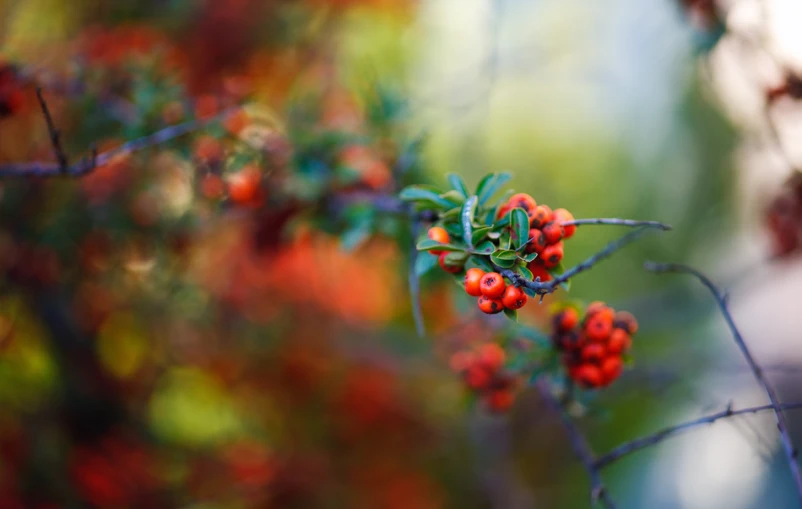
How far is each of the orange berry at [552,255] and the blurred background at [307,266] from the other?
629mm

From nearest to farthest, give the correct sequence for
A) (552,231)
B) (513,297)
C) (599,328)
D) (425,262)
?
(513,297), (552,231), (425,262), (599,328)

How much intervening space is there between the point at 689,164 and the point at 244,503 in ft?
17.9

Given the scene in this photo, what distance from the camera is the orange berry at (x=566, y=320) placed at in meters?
1.38

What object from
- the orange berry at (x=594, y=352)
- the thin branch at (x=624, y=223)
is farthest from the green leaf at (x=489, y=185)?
the orange berry at (x=594, y=352)

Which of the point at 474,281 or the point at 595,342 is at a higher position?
the point at 474,281

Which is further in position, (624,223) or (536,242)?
(536,242)

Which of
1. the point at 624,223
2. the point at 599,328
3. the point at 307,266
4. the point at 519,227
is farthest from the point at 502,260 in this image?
the point at 307,266

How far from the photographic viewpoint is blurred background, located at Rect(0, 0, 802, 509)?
2031 millimetres

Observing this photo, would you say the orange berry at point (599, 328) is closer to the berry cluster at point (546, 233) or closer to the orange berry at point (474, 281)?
the berry cluster at point (546, 233)

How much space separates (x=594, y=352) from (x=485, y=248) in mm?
470

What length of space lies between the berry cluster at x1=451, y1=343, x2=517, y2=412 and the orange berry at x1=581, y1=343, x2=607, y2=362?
35 centimetres

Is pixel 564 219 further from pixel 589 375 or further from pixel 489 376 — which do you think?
pixel 489 376

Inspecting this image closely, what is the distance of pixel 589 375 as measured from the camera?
4.39 feet

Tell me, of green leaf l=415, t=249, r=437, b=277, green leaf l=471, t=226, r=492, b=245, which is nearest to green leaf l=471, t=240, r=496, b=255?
green leaf l=471, t=226, r=492, b=245
